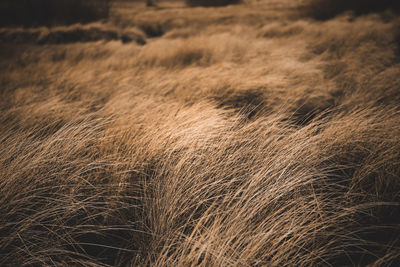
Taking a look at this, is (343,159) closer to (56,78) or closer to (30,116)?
(30,116)

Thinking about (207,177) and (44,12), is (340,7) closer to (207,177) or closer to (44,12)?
(207,177)

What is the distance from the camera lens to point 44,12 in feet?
25.4

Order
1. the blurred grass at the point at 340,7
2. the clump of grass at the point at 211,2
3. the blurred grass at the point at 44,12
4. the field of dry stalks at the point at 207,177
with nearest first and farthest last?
1. the field of dry stalks at the point at 207,177
2. the blurred grass at the point at 340,7
3. the blurred grass at the point at 44,12
4. the clump of grass at the point at 211,2

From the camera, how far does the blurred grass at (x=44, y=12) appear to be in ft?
24.4

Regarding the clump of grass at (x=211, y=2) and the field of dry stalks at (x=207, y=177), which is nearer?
the field of dry stalks at (x=207, y=177)

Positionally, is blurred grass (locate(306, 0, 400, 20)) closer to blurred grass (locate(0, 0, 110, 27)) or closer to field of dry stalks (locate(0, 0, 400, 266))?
field of dry stalks (locate(0, 0, 400, 266))

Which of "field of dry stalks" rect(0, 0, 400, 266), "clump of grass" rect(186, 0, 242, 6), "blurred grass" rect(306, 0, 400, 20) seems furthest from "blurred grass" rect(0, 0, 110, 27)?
"blurred grass" rect(306, 0, 400, 20)

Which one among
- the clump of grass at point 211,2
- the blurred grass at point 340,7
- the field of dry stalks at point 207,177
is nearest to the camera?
the field of dry stalks at point 207,177

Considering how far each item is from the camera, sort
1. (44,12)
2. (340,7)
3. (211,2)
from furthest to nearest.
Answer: (211,2) → (44,12) → (340,7)

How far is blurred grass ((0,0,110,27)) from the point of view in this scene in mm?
7430

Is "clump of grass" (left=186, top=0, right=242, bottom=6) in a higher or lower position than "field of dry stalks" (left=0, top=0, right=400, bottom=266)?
higher

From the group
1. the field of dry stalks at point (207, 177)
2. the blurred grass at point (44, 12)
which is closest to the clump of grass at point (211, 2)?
the blurred grass at point (44, 12)

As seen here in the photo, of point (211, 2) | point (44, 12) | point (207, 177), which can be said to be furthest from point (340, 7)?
point (44, 12)

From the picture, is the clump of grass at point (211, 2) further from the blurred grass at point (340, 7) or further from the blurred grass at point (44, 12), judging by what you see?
the blurred grass at point (44, 12)
